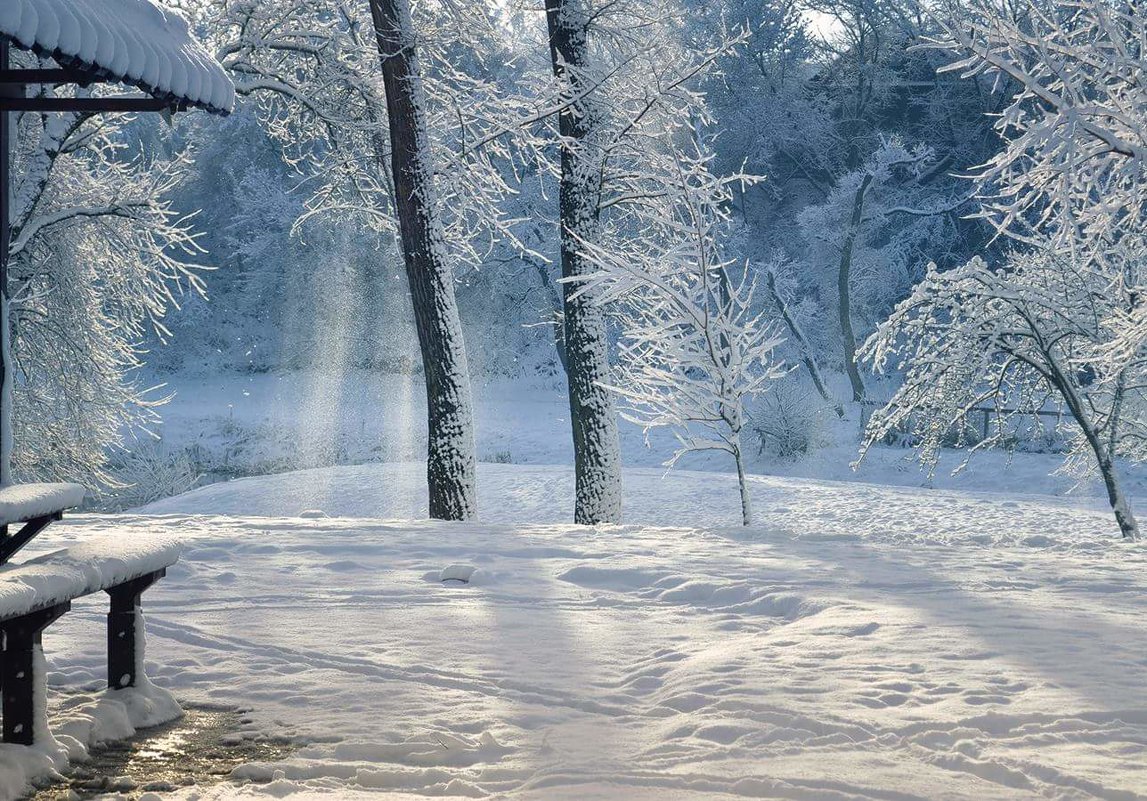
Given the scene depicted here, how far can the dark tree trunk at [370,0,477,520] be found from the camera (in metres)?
11.2

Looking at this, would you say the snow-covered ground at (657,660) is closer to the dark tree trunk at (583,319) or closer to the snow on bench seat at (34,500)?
the snow on bench seat at (34,500)

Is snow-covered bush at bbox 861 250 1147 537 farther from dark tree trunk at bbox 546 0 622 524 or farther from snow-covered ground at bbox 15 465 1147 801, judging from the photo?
snow-covered ground at bbox 15 465 1147 801

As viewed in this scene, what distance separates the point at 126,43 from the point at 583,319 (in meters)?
7.22

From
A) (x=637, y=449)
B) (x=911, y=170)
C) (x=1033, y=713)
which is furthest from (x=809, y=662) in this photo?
(x=911, y=170)

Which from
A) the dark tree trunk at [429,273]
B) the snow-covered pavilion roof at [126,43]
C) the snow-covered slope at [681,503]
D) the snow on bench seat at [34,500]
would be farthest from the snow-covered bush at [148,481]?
the snow on bench seat at [34,500]

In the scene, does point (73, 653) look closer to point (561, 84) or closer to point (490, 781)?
point (490, 781)

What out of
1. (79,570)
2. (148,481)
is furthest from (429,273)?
(148,481)

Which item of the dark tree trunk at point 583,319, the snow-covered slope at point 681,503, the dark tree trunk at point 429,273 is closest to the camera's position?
the dark tree trunk at point 429,273

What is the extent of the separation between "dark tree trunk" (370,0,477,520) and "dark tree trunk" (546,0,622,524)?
1.30m

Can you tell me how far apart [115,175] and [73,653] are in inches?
463

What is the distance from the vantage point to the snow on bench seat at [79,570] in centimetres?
378

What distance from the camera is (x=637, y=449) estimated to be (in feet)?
94.6

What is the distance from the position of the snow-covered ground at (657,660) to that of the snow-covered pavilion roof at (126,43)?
2.71 m

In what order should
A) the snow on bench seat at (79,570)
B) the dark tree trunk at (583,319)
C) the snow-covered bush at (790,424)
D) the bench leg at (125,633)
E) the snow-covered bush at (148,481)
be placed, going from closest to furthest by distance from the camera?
the snow on bench seat at (79,570), the bench leg at (125,633), the dark tree trunk at (583,319), the snow-covered bush at (148,481), the snow-covered bush at (790,424)
